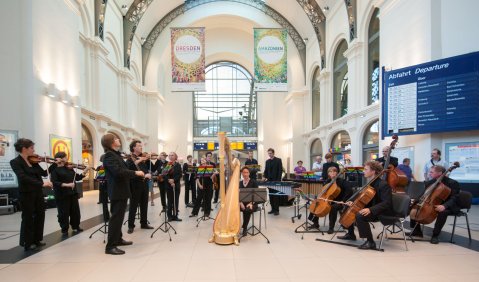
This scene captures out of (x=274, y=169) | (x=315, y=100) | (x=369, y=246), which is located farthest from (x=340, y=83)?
(x=369, y=246)

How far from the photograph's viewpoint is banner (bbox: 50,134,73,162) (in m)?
8.80

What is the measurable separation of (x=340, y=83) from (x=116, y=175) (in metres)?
14.1

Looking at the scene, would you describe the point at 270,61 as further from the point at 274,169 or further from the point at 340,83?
the point at 274,169

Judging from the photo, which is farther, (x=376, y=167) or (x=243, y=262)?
(x=376, y=167)

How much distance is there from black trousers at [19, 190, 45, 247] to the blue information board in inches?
348

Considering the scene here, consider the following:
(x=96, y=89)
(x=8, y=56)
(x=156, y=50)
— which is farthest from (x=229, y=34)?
(x=8, y=56)

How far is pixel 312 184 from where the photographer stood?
6.63 meters

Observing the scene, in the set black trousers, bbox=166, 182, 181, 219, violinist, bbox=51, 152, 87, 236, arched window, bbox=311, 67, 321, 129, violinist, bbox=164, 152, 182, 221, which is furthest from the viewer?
arched window, bbox=311, 67, 321, 129

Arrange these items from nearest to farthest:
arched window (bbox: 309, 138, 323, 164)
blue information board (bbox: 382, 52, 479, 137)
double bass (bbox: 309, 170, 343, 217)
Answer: double bass (bbox: 309, 170, 343, 217) < blue information board (bbox: 382, 52, 479, 137) < arched window (bbox: 309, 138, 323, 164)

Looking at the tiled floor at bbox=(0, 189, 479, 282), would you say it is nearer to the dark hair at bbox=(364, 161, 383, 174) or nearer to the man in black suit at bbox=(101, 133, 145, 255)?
the man in black suit at bbox=(101, 133, 145, 255)

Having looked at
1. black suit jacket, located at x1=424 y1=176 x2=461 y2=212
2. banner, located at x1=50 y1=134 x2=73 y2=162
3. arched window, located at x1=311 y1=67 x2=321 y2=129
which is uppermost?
arched window, located at x1=311 y1=67 x2=321 y2=129

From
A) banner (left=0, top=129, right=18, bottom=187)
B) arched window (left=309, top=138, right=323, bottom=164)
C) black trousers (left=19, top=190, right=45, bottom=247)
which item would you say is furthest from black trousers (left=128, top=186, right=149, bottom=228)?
arched window (left=309, top=138, right=323, bottom=164)

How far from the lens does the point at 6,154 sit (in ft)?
25.9

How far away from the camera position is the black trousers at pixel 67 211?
556 cm
